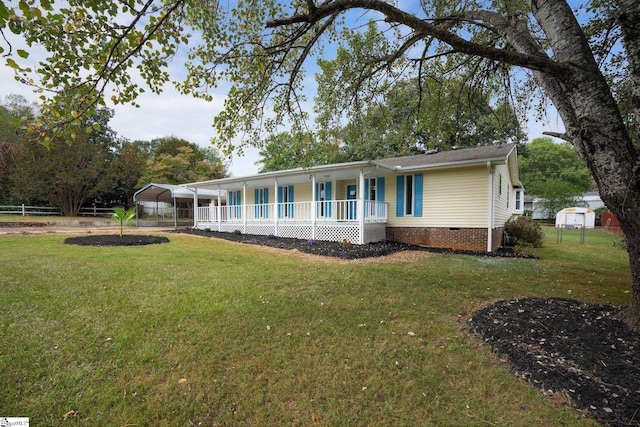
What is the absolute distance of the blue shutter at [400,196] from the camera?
1204 centimetres

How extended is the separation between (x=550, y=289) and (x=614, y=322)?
6.93 ft

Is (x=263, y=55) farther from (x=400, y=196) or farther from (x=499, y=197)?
(x=499, y=197)

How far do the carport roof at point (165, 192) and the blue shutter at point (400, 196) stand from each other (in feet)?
49.7

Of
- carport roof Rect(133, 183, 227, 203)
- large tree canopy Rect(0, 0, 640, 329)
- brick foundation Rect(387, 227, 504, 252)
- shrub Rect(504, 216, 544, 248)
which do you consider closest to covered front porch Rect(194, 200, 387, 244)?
brick foundation Rect(387, 227, 504, 252)

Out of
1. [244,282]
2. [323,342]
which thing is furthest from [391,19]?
[244,282]

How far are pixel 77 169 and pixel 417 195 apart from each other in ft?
97.3

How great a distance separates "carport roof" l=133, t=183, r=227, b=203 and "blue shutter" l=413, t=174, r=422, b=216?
15.9 meters

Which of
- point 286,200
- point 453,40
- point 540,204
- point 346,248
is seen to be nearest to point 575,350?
point 453,40

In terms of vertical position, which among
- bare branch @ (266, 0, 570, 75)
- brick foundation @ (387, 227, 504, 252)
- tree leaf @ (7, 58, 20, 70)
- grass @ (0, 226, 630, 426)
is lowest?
grass @ (0, 226, 630, 426)

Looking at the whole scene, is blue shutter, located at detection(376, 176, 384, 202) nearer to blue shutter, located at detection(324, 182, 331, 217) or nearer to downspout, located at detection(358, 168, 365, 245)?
downspout, located at detection(358, 168, 365, 245)

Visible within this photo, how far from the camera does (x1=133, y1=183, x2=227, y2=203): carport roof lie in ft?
66.7

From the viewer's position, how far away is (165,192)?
22.7 metres

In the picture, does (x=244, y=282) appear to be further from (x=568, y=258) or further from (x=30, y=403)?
(x=568, y=258)

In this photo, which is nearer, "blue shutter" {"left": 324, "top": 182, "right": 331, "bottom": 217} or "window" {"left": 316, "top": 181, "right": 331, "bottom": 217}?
"window" {"left": 316, "top": 181, "right": 331, "bottom": 217}
